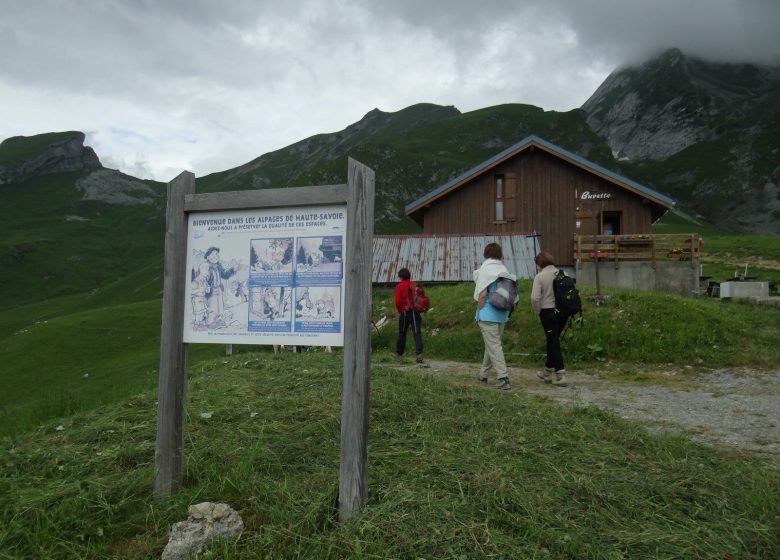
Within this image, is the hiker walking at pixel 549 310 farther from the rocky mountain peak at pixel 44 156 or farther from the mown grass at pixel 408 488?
the rocky mountain peak at pixel 44 156

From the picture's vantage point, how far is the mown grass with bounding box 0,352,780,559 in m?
3.29

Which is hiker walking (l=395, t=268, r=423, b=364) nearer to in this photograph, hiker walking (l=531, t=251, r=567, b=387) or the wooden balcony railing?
hiker walking (l=531, t=251, r=567, b=387)

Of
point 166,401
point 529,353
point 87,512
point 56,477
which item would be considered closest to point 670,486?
point 166,401

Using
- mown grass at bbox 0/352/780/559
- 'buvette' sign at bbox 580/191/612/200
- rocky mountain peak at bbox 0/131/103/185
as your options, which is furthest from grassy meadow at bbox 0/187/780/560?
rocky mountain peak at bbox 0/131/103/185

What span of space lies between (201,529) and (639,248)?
A: 26.3m

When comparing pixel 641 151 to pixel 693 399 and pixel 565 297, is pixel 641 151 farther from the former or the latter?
pixel 693 399

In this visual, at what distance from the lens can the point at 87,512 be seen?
3781 millimetres

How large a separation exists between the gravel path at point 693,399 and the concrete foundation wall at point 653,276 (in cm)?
1349

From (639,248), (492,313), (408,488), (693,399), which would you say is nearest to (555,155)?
(639,248)

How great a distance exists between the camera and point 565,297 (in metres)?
8.77

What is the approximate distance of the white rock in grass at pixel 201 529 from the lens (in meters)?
3.26

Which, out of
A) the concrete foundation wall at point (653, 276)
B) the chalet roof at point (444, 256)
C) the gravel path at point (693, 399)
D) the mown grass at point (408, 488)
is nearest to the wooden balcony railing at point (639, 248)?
the concrete foundation wall at point (653, 276)

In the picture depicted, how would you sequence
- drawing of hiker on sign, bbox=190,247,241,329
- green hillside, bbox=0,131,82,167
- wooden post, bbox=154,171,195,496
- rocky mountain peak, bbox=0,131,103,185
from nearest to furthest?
1. wooden post, bbox=154,171,195,496
2. drawing of hiker on sign, bbox=190,247,241,329
3. rocky mountain peak, bbox=0,131,103,185
4. green hillside, bbox=0,131,82,167

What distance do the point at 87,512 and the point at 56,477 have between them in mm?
928
